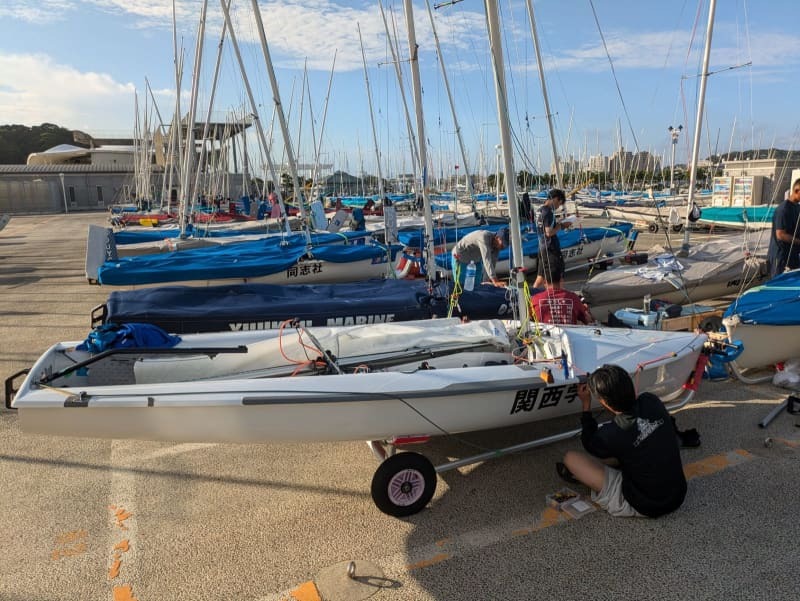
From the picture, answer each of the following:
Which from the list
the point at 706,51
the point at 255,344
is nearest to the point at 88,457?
the point at 255,344

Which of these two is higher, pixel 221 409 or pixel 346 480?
pixel 221 409

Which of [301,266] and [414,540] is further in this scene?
[301,266]

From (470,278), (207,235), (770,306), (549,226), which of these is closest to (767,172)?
(549,226)

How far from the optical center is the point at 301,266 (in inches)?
382

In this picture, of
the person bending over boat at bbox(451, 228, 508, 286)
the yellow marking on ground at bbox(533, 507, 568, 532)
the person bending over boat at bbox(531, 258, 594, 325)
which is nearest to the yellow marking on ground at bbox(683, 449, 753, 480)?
the yellow marking on ground at bbox(533, 507, 568, 532)

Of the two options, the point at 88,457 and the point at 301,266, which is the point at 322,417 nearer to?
the point at 88,457

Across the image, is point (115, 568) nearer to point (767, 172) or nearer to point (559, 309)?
point (559, 309)

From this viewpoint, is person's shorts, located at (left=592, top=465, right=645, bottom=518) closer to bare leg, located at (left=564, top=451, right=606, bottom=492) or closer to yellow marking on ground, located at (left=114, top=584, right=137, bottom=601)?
bare leg, located at (left=564, top=451, right=606, bottom=492)

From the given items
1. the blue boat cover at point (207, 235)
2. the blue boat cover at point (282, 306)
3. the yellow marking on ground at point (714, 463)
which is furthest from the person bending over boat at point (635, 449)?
the blue boat cover at point (207, 235)

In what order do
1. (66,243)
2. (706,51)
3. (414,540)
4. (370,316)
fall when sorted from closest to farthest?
1. (414,540)
2. (370,316)
3. (706,51)
4. (66,243)

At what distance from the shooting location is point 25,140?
3250 inches

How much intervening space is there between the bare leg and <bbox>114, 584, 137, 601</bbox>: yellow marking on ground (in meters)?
2.69

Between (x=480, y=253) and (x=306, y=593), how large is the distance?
5695 mm

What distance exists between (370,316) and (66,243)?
19.1m
